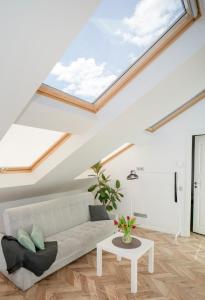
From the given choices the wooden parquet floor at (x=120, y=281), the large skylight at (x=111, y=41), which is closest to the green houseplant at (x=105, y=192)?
the wooden parquet floor at (x=120, y=281)

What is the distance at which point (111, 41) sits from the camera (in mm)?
2100

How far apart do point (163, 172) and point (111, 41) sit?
334 cm

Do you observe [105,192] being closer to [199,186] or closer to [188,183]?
[188,183]

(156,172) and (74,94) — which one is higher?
(74,94)

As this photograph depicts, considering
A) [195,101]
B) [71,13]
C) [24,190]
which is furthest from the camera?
[195,101]

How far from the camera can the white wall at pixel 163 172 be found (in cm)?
437

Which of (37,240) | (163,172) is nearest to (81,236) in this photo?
(37,240)

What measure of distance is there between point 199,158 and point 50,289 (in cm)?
372

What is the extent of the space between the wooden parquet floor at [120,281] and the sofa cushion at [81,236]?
276 millimetres

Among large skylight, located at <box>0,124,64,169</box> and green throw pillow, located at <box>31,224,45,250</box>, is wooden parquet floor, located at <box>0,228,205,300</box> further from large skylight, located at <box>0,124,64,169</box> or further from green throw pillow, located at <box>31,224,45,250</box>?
large skylight, located at <box>0,124,64,169</box>

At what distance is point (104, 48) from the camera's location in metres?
2.14

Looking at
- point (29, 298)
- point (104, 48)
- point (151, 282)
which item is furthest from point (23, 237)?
point (104, 48)

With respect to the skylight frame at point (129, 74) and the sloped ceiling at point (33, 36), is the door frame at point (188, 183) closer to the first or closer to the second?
the skylight frame at point (129, 74)

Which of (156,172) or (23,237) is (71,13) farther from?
(156,172)
